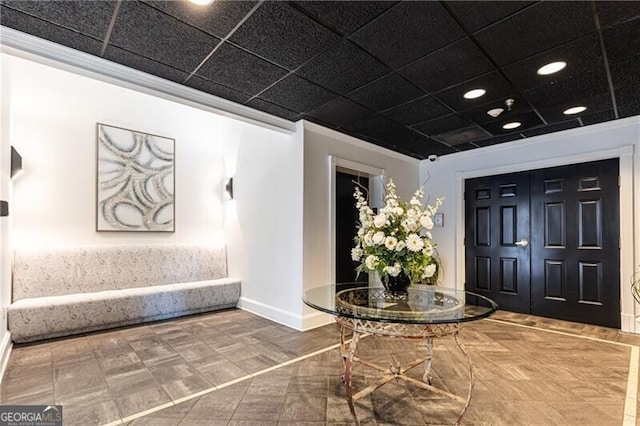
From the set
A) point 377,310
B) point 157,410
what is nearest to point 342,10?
point 377,310

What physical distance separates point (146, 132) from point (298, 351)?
3659mm

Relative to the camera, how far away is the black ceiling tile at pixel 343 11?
186 cm

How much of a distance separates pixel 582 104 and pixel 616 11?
5.36 feet

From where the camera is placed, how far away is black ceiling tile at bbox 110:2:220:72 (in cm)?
195

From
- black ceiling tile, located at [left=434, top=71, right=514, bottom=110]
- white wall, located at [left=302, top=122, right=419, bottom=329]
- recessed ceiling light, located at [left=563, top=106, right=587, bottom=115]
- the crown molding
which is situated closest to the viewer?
the crown molding

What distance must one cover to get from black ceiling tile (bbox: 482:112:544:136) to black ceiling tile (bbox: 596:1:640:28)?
1581 mm

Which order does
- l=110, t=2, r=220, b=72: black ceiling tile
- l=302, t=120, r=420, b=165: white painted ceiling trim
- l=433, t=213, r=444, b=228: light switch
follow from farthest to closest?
l=433, t=213, r=444, b=228: light switch < l=302, t=120, r=420, b=165: white painted ceiling trim < l=110, t=2, r=220, b=72: black ceiling tile

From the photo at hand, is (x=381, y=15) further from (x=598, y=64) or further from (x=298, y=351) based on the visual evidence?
(x=298, y=351)

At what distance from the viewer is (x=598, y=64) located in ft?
8.15

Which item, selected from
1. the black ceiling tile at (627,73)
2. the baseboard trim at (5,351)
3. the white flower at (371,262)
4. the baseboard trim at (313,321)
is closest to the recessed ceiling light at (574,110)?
the black ceiling tile at (627,73)

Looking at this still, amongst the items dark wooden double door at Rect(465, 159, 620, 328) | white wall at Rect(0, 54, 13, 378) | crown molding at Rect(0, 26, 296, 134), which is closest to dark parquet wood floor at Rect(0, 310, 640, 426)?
white wall at Rect(0, 54, 13, 378)

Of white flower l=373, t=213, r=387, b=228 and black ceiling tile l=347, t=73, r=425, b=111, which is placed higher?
black ceiling tile l=347, t=73, r=425, b=111

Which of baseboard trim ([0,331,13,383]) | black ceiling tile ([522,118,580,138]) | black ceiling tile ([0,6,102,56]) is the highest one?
black ceiling tile ([0,6,102,56])

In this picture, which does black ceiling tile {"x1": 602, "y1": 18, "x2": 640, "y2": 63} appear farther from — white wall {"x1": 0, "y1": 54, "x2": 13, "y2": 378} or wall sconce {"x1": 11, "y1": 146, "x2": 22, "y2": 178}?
wall sconce {"x1": 11, "y1": 146, "x2": 22, "y2": 178}
